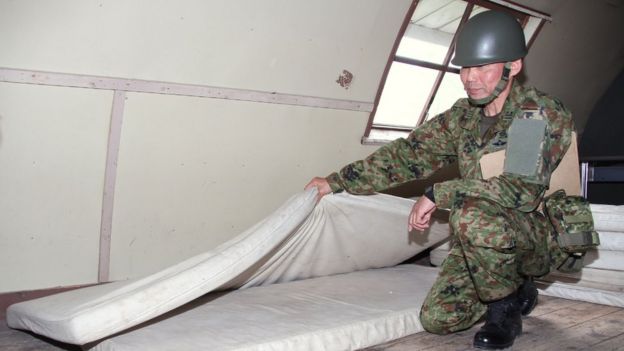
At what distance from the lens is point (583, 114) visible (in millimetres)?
5461

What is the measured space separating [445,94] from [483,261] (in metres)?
2.25

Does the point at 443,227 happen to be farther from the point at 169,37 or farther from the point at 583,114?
the point at 583,114

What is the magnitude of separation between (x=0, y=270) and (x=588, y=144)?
4.67 meters

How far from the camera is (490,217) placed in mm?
2287

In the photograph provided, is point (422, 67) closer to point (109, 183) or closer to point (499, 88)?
point (499, 88)

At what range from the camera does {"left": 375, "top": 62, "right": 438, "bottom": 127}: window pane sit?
3.99 metres

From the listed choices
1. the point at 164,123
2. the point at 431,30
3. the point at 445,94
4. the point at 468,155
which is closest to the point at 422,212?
the point at 468,155

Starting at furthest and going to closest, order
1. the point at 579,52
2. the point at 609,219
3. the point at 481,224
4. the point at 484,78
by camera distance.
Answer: the point at 579,52
the point at 609,219
the point at 484,78
the point at 481,224

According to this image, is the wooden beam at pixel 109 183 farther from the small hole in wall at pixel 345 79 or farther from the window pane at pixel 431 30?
the window pane at pixel 431 30

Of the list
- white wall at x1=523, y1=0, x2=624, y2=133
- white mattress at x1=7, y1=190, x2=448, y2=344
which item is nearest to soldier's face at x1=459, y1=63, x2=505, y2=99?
white mattress at x1=7, y1=190, x2=448, y2=344

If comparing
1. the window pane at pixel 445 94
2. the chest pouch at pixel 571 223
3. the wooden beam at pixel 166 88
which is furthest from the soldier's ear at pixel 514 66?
the window pane at pixel 445 94

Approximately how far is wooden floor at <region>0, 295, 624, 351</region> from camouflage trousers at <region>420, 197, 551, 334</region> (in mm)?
82

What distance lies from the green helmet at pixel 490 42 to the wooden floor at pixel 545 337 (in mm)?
1063

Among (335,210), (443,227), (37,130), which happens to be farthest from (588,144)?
(37,130)
